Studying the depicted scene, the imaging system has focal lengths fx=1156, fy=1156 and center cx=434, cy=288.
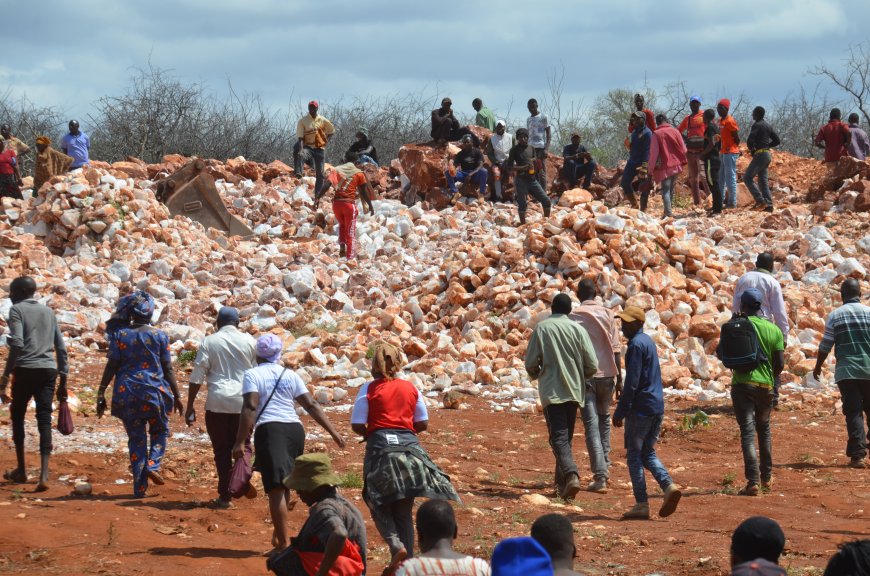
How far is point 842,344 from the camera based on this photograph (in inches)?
347

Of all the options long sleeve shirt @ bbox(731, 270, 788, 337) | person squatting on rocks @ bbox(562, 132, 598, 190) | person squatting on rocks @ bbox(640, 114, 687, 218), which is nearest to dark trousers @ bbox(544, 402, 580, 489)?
long sleeve shirt @ bbox(731, 270, 788, 337)

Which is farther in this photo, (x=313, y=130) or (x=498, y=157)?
(x=498, y=157)

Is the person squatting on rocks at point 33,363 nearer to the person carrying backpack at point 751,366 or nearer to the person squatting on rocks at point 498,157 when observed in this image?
the person carrying backpack at point 751,366

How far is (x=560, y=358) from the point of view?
7613 mm

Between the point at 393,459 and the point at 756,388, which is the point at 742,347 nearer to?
the point at 756,388

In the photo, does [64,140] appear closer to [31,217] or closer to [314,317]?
[31,217]

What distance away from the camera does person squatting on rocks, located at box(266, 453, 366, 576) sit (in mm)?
4512

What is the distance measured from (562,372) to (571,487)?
751 mm

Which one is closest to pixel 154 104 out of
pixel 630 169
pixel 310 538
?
pixel 630 169

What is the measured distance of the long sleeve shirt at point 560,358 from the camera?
7.59 meters

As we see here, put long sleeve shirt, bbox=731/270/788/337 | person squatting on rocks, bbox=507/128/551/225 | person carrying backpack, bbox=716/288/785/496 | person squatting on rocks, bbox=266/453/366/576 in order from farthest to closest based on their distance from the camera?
person squatting on rocks, bbox=507/128/551/225 < long sleeve shirt, bbox=731/270/788/337 < person carrying backpack, bbox=716/288/785/496 < person squatting on rocks, bbox=266/453/366/576

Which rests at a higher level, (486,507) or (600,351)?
(600,351)

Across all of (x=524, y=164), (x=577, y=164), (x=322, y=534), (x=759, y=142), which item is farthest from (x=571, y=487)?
(x=577, y=164)

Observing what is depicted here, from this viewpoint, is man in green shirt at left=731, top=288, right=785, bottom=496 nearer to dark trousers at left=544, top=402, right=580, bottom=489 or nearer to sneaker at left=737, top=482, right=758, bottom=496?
sneaker at left=737, top=482, right=758, bottom=496
